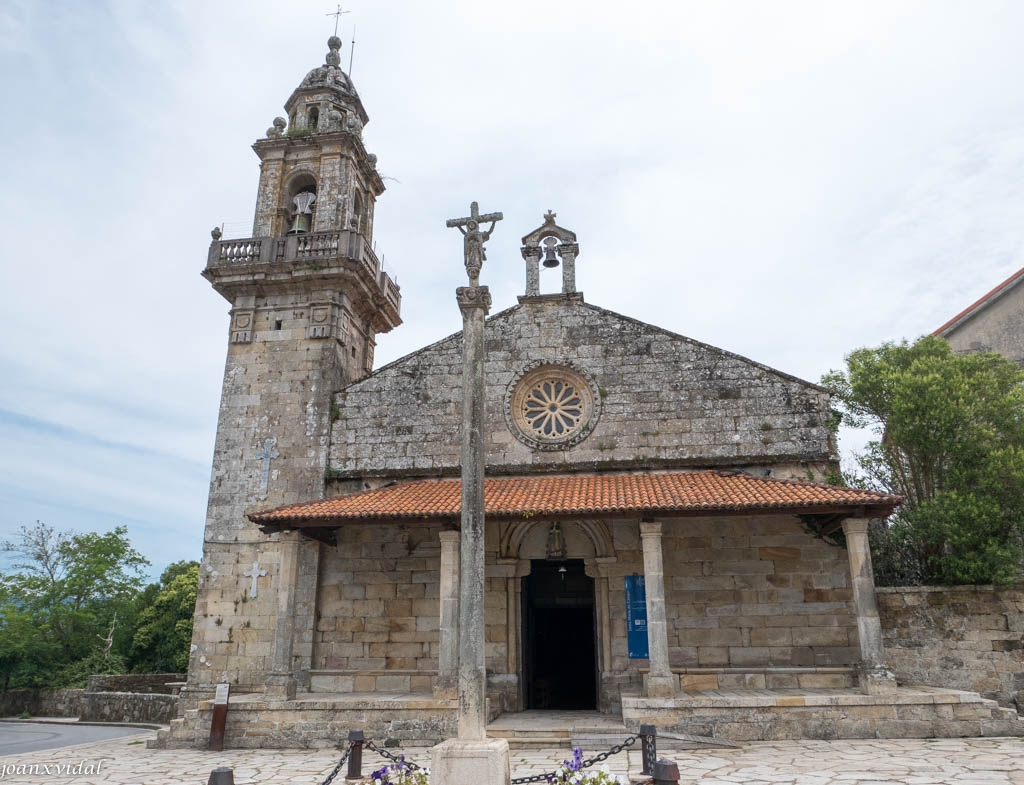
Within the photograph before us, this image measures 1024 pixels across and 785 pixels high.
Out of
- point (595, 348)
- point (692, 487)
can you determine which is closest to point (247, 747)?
point (692, 487)

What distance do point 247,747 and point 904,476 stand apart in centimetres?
1261

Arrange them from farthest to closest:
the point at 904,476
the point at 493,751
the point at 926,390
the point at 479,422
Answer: the point at 904,476, the point at 926,390, the point at 479,422, the point at 493,751

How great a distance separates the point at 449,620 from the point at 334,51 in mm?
15461

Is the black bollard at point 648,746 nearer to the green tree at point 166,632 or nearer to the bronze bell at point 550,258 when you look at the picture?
the bronze bell at point 550,258

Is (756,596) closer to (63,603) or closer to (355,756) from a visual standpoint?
(355,756)

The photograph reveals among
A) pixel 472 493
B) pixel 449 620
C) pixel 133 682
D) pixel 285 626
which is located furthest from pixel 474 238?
pixel 133 682

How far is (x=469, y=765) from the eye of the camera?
5738mm

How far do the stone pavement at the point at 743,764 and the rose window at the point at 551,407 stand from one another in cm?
585

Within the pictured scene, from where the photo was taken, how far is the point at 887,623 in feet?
39.5

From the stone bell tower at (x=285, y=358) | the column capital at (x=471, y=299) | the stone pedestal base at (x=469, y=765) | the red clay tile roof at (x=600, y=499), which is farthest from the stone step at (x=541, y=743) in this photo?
the column capital at (x=471, y=299)

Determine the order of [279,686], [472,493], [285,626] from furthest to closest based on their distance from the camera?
[285,626] < [279,686] < [472,493]

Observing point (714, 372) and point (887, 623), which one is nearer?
point (887, 623)

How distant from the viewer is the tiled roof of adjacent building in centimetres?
1666

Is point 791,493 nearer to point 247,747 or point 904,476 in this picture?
point 904,476
